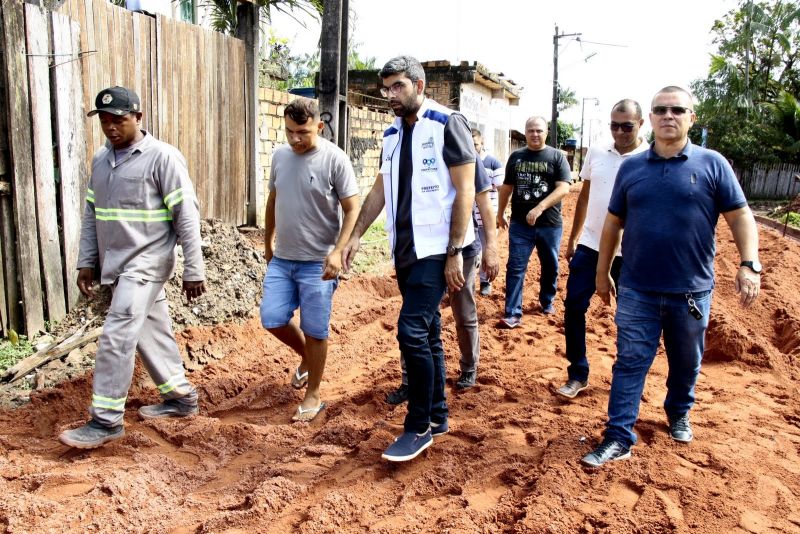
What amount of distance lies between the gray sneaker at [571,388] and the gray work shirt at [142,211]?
2.66 metres

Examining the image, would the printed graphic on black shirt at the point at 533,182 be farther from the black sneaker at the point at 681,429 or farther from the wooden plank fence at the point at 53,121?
the wooden plank fence at the point at 53,121

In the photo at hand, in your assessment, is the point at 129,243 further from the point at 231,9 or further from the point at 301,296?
the point at 231,9

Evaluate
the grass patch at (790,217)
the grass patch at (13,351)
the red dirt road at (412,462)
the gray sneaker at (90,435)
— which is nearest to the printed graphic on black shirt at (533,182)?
the red dirt road at (412,462)

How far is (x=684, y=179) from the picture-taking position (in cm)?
359

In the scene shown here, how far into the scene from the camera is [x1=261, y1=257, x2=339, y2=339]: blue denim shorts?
180 inches

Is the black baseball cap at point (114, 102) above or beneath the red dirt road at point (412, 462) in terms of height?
above

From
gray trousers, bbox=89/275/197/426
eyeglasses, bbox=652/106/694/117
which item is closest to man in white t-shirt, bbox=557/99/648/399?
eyeglasses, bbox=652/106/694/117

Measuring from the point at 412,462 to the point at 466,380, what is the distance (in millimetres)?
1393

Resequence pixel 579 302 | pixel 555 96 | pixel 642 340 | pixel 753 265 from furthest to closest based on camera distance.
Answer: pixel 555 96 → pixel 579 302 → pixel 642 340 → pixel 753 265

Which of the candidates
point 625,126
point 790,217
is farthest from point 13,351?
point 790,217

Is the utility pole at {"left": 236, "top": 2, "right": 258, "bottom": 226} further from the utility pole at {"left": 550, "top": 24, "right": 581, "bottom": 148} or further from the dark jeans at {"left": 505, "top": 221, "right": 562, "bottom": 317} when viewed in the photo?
the utility pole at {"left": 550, "top": 24, "right": 581, "bottom": 148}

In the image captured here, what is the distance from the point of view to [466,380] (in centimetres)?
512

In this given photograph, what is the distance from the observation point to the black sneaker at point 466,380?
511cm

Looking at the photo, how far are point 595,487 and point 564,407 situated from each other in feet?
4.09
